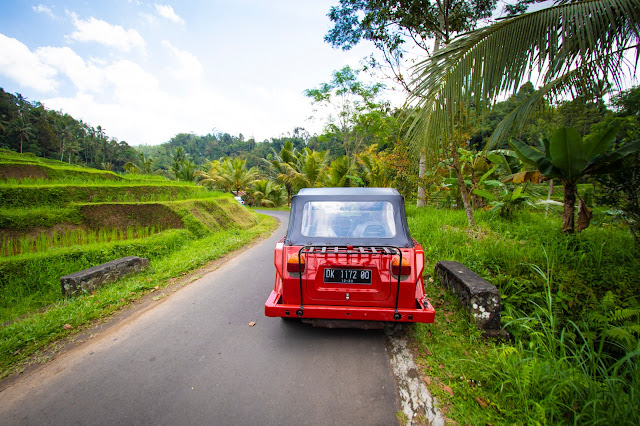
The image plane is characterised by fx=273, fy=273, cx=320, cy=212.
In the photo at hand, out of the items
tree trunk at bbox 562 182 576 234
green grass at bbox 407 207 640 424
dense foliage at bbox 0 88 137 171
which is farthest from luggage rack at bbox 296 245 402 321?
dense foliage at bbox 0 88 137 171

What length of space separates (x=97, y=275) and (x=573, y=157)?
7480 millimetres

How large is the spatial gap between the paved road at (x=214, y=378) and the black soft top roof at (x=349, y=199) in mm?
1029

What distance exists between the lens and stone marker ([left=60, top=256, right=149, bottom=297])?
13.0 ft

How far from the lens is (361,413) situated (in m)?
2.03

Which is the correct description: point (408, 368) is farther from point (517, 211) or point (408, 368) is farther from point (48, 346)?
point (517, 211)

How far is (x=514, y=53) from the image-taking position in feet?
8.93

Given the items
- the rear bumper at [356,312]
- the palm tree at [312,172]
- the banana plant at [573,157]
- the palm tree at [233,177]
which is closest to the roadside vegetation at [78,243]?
the rear bumper at [356,312]

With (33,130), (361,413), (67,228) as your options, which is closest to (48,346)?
(361,413)

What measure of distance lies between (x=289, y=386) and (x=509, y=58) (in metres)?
3.71

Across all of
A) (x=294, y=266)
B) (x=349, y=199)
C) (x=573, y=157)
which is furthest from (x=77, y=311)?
(x=573, y=157)

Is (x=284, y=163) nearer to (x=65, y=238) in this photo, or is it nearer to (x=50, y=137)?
(x=65, y=238)

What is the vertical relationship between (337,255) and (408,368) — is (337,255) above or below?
above

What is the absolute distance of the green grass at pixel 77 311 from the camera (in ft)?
9.20

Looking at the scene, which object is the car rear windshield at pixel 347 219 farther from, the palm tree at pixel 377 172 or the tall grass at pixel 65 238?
the palm tree at pixel 377 172
